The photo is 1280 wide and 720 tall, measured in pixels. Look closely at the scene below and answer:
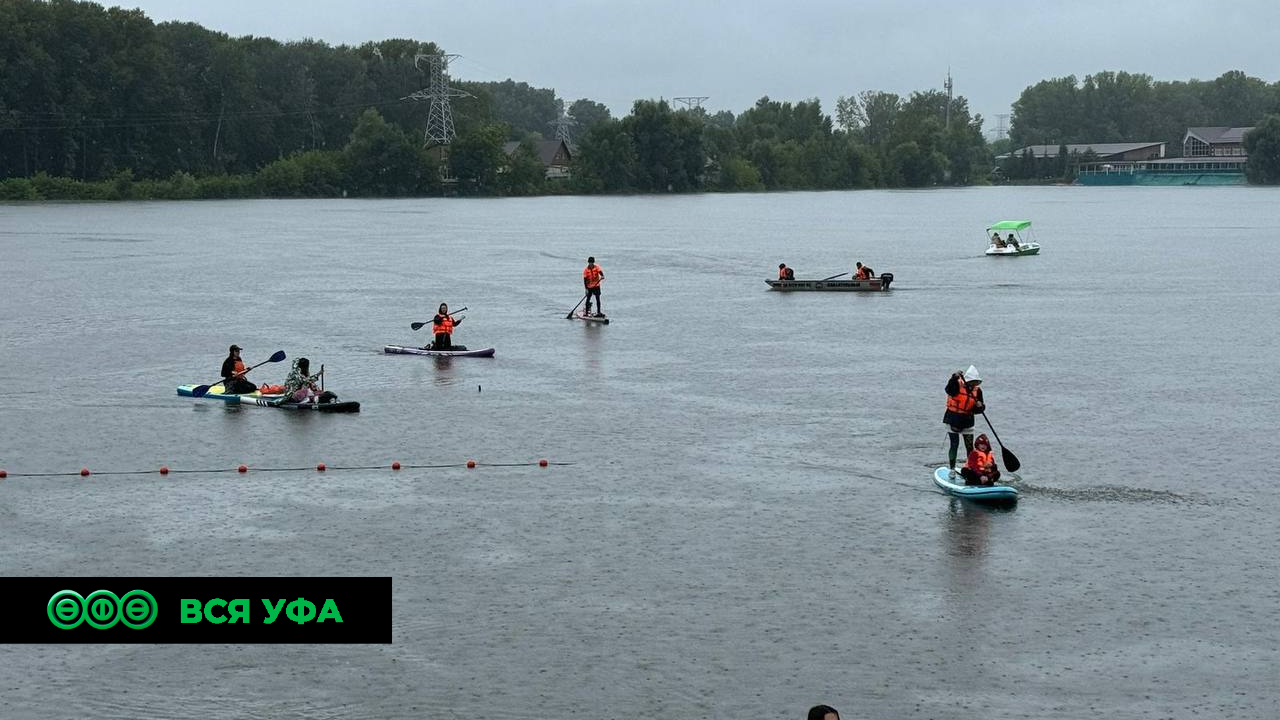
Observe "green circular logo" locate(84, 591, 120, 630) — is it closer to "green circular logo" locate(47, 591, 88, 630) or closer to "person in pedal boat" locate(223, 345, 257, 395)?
"green circular logo" locate(47, 591, 88, 630)

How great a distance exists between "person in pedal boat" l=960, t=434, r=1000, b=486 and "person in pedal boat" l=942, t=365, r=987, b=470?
431 millimetres

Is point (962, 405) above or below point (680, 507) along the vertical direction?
above

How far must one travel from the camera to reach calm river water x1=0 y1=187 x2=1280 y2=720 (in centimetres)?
2072

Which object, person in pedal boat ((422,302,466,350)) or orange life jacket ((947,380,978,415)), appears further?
person in pedal boat ((422,302,466,350))

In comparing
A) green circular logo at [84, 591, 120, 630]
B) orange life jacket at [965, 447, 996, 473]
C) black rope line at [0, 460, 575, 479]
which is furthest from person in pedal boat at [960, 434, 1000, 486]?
green circular logo at [84, 591, 120, 630]

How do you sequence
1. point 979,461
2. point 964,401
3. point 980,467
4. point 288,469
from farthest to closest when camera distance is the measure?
point 288,469 → point 964,401 → point 979,461 → point 980,467

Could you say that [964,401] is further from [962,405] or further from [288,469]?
→ [288,469]

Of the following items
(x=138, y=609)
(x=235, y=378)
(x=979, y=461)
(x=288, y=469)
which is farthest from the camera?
(x=235, y=378)

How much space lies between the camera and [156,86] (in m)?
186

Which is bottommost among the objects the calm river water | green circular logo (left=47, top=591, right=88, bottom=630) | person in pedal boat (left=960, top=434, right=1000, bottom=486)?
the calm river water
